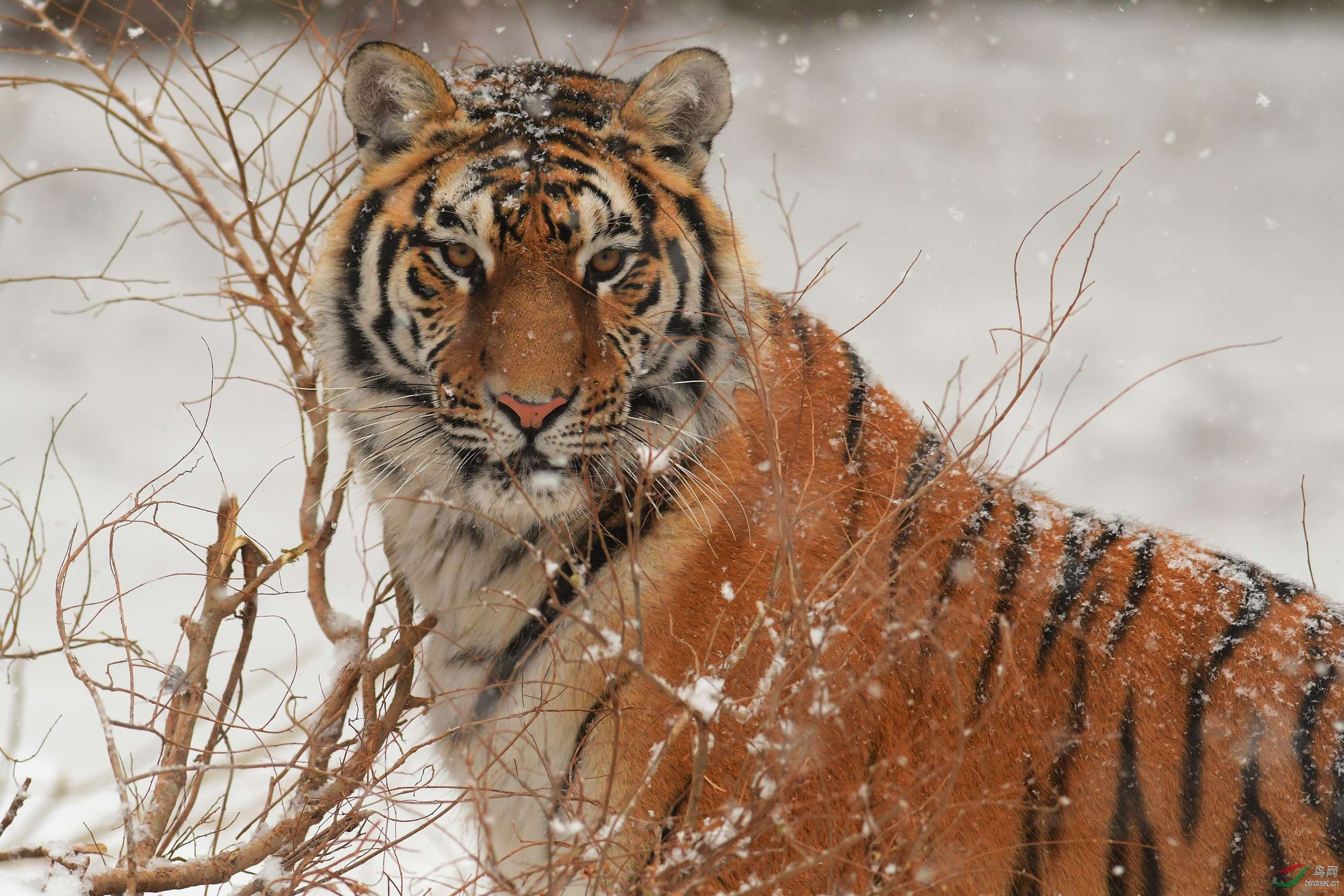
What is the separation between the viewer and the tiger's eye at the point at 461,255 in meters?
1.54

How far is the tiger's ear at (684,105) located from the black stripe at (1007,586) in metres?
0.75

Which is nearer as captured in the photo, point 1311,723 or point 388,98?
point 1311,723

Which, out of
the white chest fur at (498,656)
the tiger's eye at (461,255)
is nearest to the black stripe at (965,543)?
the white chest fur at (498,656)

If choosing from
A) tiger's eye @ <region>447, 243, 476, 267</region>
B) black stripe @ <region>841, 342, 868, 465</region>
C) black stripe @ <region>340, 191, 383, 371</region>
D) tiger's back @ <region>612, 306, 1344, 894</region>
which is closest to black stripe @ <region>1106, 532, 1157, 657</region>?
tiger's back @ <region>612, 306, 1344, 894</region>

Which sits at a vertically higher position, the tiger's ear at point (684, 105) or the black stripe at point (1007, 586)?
the tiger's ear at point (684, 105)

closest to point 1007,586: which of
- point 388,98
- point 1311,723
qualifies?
point 1311,723

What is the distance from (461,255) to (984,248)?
6.63m

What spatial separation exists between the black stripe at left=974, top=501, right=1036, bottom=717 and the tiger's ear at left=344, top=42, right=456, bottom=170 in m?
1.07

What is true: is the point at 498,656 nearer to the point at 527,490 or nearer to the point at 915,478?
the point at 527,490

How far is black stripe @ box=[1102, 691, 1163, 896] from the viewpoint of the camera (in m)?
1.54

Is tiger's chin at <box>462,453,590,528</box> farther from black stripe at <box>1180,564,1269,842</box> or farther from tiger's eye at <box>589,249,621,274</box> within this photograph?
black stripe at <box>1180,564,1269,842</box>

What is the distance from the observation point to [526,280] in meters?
1.50

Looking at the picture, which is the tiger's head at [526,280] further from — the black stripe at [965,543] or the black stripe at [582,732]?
the black stripe at [965,543]

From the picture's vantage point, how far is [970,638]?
1535 mm
